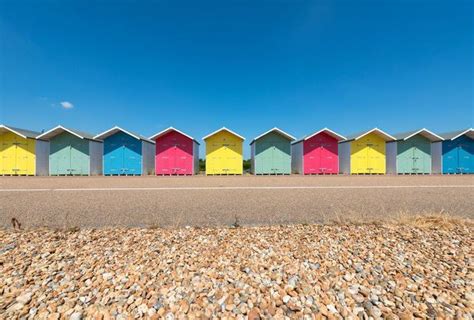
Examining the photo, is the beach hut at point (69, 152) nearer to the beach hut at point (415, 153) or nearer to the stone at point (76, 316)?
the stone at point (76, 316)

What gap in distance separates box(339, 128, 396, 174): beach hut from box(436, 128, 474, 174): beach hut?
179 inches

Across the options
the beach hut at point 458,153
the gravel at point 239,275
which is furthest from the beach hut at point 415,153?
the gravel at point 239,275

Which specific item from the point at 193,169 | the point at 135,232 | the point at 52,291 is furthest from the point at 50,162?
the point at 52,291

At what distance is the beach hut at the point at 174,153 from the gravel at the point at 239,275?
45.4 feet

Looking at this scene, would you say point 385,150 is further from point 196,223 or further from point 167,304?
point 167,304

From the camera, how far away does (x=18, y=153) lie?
1614 cm

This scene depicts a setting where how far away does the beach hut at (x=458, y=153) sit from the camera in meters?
17.6

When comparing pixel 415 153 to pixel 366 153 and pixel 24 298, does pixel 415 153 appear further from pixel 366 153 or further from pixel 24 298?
pixel 24 298

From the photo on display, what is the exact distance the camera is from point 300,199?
6211 mm

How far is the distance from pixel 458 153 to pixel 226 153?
19.5 metres

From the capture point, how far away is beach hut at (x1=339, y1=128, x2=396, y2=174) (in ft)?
57.6

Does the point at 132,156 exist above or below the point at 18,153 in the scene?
below

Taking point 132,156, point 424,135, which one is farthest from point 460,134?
point 132,156

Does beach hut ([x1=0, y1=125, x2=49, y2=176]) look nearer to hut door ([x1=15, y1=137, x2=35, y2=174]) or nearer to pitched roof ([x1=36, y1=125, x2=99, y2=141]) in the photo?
hut door ([x1=15, y1=137, x2=35, y2=174])
